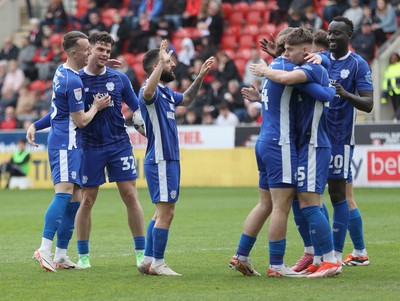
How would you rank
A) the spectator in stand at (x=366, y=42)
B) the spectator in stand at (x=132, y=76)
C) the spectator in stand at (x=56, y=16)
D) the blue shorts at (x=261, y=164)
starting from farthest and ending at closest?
1. the spectator in stand at (x=56, y=16)
2. the spectator in stand at (x=132, y=76)
3. the spectator in stand at (x=366, y=42)
4. the blue shorts at (x=261, y=164)

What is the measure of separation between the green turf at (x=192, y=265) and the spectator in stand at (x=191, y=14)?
12.7m

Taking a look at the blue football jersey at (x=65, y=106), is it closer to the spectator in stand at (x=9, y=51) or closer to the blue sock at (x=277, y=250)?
the blue sock at (x=277, y=250)

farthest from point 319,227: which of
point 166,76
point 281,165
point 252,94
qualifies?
point 166,76

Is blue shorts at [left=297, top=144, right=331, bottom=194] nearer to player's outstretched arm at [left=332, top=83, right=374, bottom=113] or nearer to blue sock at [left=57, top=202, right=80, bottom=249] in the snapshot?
player's outstretched arm at [left=332, top=83, right=374, bottom=113]

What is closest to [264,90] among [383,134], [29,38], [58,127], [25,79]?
[58,127]

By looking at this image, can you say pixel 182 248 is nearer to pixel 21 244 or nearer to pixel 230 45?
pixel 21 244

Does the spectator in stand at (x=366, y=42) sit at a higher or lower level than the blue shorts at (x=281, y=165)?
higher

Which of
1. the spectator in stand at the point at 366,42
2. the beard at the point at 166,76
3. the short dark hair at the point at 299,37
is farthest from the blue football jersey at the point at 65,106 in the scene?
the spectator in stand at the point at 366,42

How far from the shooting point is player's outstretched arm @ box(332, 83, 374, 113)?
9711mm

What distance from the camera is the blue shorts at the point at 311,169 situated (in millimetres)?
9047

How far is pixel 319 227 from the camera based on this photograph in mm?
9094

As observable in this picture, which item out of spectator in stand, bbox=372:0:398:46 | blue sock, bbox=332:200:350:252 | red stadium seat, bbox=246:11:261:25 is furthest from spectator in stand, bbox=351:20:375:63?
blue sock, bbox=332:200:350:252

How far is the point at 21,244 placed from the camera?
41.9ft

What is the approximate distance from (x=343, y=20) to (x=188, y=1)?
20.5 metres
